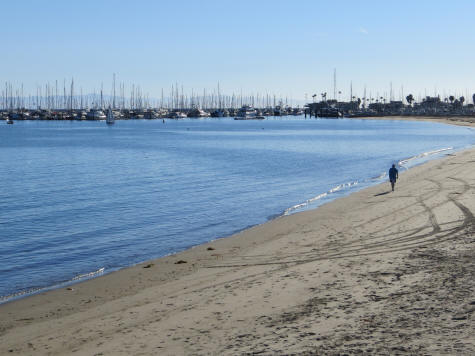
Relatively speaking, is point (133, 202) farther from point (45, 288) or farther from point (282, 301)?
point (282, 301)

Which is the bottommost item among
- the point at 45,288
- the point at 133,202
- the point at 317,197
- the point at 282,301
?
the point at 45,288

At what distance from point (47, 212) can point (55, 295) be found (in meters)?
14.9

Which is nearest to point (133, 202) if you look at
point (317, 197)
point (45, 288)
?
point (317, 197)

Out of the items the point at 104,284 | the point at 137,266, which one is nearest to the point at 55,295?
the point at 104,284

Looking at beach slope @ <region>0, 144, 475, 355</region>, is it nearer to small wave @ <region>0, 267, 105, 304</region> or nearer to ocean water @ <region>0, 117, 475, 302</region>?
small wave @ <region>0, 267, 105, 304</region>

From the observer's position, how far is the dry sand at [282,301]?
31.9ft

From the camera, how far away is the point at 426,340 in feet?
30.1

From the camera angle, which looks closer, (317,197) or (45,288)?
(45,288)

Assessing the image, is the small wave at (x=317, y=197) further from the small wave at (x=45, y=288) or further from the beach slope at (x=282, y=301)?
the small wave at (x=45, y=288)

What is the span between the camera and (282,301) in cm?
1219

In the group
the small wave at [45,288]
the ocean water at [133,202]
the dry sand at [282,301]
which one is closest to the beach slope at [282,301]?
the dry sand at [282,301]

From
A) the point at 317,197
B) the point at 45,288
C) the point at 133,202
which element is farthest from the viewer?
the point at 317,197

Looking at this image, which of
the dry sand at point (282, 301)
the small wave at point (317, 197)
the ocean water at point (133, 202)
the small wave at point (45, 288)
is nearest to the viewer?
the dry sand at point (282, 301)

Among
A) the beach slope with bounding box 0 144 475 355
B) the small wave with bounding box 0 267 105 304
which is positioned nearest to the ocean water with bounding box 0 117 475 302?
the small wave with bounding box 0 267 105 304
